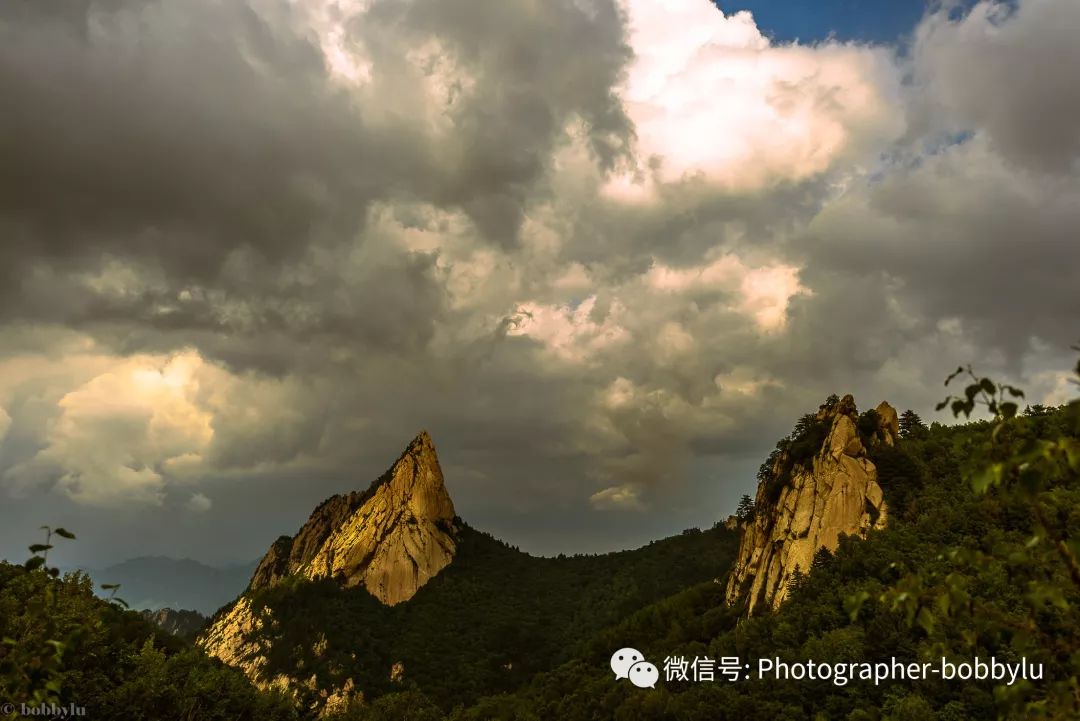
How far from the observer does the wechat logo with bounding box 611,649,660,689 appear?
97.6 meters

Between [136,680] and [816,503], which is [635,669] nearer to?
[816,503]

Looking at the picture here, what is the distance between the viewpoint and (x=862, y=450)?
334 feet

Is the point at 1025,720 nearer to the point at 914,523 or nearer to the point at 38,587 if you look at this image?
the point at 38,587

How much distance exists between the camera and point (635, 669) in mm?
104750

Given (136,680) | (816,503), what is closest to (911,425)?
(816,503)

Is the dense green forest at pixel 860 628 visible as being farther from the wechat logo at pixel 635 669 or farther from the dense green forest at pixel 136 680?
the wechat logo at pixel 635 669

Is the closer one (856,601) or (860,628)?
(856,601)

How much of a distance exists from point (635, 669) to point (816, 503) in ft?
132

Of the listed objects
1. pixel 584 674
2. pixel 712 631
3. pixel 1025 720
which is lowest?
pixel 584 674

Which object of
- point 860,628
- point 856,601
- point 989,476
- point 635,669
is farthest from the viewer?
point 635,669

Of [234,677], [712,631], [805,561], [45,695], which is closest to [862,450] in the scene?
[805,561]

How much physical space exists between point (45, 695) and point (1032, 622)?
1310cm

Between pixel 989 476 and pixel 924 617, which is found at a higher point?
pixel 989 476

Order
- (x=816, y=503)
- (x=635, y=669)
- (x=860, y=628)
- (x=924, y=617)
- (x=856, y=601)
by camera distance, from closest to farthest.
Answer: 1. (x=924, y=617)
2. (x=856, y=601)
3. (x=860, y=628)
4. (x=816, y=503)
5. (x=635, y=669)
